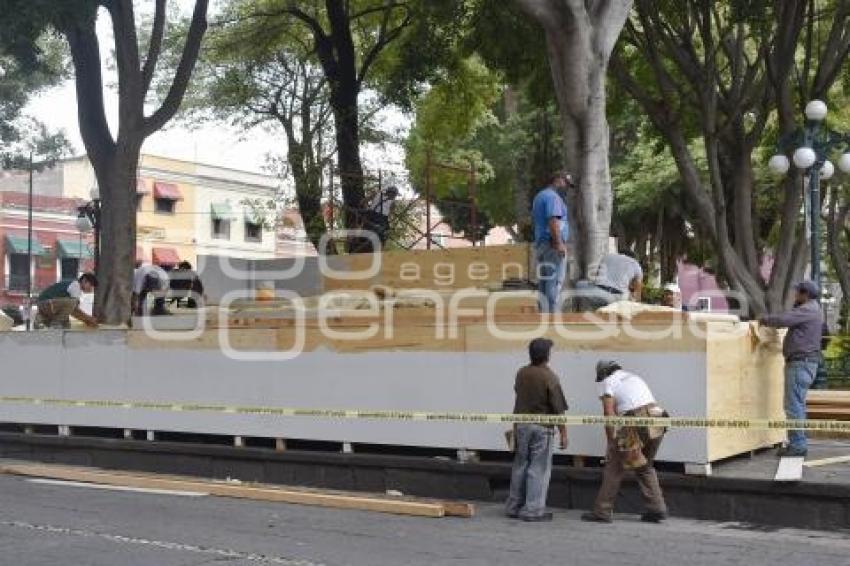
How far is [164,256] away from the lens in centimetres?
5494

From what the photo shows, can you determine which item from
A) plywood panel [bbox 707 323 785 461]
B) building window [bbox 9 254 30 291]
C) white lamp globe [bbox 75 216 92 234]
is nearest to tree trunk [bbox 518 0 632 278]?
plywood panel [bbox 707 323 785 461]

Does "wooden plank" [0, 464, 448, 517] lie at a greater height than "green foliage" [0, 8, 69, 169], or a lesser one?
lesser

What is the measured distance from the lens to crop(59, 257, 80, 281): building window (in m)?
54.8

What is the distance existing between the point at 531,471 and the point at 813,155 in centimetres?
1086

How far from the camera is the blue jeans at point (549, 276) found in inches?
487

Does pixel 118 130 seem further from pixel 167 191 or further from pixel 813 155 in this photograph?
pixel 167 191

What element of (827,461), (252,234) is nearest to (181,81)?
(827,461)

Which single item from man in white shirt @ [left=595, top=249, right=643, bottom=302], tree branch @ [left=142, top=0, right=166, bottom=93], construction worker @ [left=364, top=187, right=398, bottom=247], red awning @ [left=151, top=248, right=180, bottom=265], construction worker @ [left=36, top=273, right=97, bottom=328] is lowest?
construction worker @ [left=36, top=273, right=97, bottom=328]

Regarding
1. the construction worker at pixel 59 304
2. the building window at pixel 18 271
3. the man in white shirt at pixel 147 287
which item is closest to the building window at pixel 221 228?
the building window at pixel 18 271

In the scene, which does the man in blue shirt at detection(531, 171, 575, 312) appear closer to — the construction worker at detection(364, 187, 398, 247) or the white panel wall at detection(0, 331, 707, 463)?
the white panel wall at detection(0, 331, 707, 463)

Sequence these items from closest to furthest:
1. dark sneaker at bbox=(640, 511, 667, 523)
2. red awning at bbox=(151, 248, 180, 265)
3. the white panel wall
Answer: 1. dark sneaker at bbox=(640, 511, 667, 523)
2. the white panel wall
3. red awning at bbox=(151, 248, 180, 265)

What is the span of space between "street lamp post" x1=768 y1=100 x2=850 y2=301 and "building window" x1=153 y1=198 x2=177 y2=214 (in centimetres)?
3948

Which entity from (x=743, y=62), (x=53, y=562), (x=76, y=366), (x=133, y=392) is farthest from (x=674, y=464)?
(x=743, y=62)

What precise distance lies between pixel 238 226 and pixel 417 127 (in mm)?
31038
